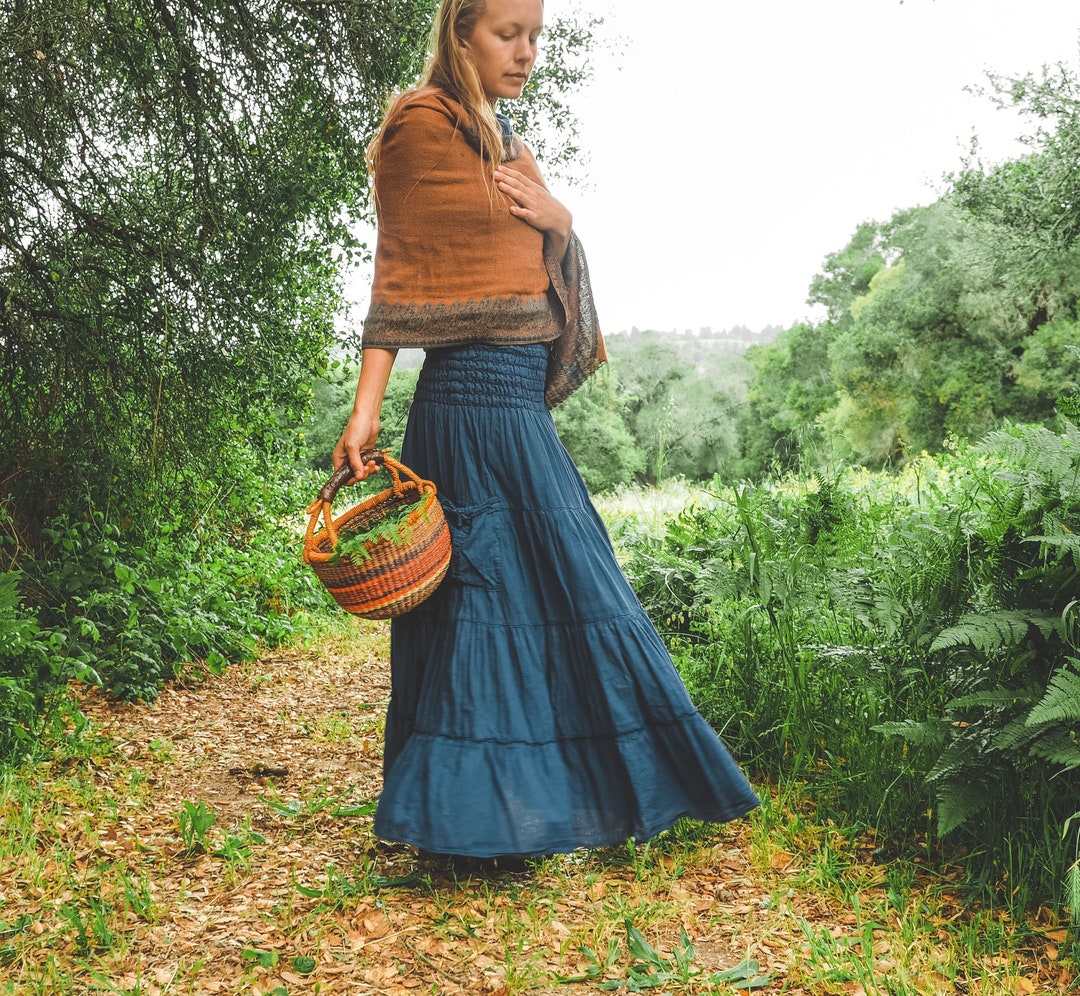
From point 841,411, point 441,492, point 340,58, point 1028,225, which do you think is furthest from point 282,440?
point 841,411

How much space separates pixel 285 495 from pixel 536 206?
443 cm

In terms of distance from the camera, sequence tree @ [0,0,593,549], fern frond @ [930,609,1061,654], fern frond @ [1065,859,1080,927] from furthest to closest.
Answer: tree @ [0,0,593,549] < fern frond @ [930,609,1061,654] < fern frond @ [1065,859,1080,927]

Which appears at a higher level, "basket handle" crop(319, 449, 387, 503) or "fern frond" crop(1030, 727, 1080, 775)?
"basket handle" crop(319, 449, 387, 503)

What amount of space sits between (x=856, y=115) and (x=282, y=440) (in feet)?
109

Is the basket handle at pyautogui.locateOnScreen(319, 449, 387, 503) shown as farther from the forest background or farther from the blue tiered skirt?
the forest background

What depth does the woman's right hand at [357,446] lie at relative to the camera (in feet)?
7.54

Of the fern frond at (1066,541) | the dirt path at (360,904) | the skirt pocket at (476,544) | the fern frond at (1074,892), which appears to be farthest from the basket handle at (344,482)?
the fern frond at (1074,892)

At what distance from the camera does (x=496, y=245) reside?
7.90 feet

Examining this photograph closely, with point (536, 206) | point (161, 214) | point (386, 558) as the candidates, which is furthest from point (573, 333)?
point (161, 214)

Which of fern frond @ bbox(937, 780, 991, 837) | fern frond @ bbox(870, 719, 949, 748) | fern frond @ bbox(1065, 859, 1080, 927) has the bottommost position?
fern frond @ bbox(1065, 859, 1080, 927)

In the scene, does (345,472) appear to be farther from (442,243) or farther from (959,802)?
(959,802)

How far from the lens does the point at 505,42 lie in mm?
2311

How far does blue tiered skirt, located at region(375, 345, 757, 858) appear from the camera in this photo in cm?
222

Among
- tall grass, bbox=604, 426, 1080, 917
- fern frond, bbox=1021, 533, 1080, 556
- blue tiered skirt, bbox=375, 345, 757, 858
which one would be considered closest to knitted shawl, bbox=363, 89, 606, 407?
blue tiered skirt, bbox=375, 345, 757, 858
